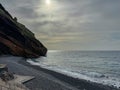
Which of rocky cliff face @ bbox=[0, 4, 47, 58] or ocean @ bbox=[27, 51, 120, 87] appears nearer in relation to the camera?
ocean @ bbox=[27, 51, 120, 87]

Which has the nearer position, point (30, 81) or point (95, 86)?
point (30, 81)

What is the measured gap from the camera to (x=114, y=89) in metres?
27.5

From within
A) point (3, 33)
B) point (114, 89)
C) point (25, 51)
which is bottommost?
point (114, 89)

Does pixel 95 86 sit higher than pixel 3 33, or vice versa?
pixel 3 33

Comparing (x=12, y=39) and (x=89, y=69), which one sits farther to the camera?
(x=12, y=39)

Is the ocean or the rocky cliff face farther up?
the rocky cliff face

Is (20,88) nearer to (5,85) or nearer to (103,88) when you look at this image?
(5,85)

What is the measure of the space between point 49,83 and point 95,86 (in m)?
6.87

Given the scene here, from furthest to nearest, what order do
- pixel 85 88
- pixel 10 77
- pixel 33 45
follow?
1. pixel 33 45
2. pixel 85 88
3. pixel 10 77

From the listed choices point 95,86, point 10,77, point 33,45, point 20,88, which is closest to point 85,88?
point 95,86

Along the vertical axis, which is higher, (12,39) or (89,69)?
(12,39)

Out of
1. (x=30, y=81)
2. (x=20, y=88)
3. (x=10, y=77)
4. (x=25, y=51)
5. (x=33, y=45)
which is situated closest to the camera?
(x=20, y=88)

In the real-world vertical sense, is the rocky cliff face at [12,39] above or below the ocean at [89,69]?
above

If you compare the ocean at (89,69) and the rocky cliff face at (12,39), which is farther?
the rocky cliff face at (12,39)
